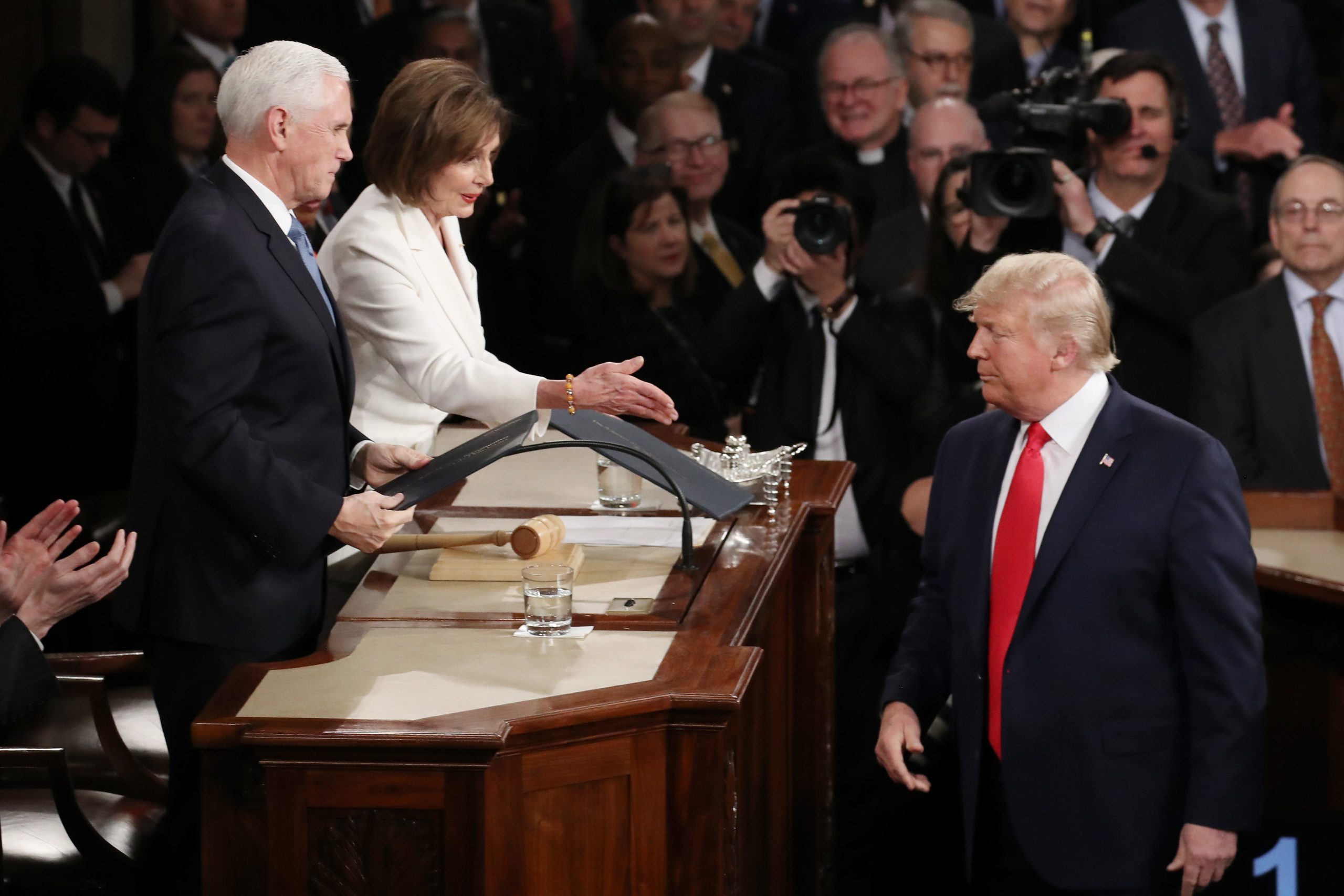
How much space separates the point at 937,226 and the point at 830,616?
179 centimetres

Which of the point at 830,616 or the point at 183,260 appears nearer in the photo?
the point at 183,260

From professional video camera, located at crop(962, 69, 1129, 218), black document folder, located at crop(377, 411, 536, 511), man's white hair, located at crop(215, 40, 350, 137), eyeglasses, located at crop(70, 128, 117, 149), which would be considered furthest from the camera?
eyeglasses, located at crop(70, 128, 117, 149)

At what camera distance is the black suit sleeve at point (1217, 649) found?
2318mm

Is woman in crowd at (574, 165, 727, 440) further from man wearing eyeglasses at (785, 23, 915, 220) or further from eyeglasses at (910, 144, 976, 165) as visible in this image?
eyeglasses at (910, 144, 976, 165)

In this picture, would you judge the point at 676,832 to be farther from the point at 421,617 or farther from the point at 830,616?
the point at 830,616

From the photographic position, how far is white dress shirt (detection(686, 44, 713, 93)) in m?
5.75

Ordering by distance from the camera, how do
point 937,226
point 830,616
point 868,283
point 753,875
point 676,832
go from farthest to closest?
point 868,283 < point 937,226 < point 830,616 < point 753,875 < point 676,832

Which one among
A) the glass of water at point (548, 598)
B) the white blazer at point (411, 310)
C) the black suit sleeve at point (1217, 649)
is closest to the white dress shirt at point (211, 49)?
the white blazer at point (411, 310)

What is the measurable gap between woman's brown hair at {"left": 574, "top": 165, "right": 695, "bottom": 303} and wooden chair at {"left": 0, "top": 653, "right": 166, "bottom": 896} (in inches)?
75.1

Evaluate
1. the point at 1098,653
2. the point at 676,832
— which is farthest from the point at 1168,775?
the point at 676,832

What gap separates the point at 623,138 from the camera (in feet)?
18.4

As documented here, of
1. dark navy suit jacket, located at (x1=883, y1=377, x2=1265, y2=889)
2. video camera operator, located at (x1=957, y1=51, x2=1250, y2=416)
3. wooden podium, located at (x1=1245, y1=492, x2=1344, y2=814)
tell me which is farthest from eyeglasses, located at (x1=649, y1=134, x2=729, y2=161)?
dark navy suit jacket, located at (x1=883, y1=377, x2=1265, y2=889)

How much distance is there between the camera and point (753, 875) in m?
2.82

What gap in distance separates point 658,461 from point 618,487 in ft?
1.20
